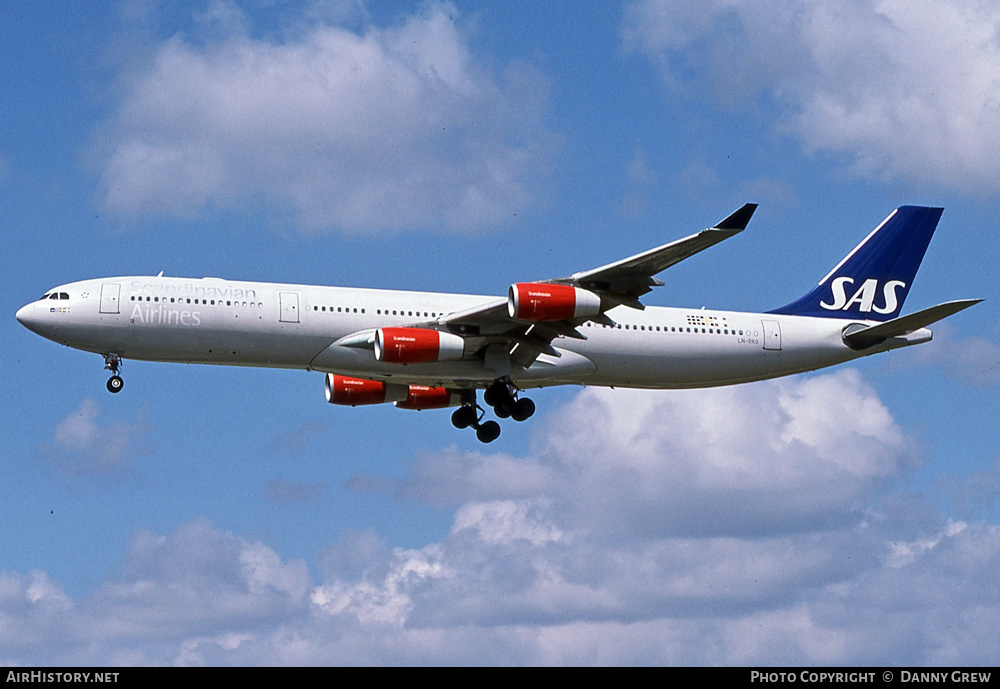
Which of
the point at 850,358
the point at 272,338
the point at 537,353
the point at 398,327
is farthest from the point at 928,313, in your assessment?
the point at 272,338

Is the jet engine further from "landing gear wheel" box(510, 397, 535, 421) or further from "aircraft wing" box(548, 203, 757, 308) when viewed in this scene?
"aircraft wing" box(548, 203, 757, 308)

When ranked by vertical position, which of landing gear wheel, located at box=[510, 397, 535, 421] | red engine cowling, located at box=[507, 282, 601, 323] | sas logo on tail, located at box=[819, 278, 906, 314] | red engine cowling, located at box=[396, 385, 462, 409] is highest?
sas logo on tail, located at box=[819, 278, 906, 314]

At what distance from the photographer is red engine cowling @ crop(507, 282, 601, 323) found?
1908 inches

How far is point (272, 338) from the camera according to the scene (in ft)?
163

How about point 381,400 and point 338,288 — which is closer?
point 338,288

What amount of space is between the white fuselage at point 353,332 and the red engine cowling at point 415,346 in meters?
0.79

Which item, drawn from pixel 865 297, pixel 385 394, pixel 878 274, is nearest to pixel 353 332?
pixel 385 394

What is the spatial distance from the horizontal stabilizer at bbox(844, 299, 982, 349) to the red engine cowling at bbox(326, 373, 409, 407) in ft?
63.4

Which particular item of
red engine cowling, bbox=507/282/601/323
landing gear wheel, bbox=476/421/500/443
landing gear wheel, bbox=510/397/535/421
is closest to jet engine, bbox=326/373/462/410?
landing gear wheel, bbox=476/421/500/443

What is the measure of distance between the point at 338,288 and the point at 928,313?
22275mm

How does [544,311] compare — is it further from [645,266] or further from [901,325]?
[901,325]

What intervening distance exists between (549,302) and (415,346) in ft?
17.0
